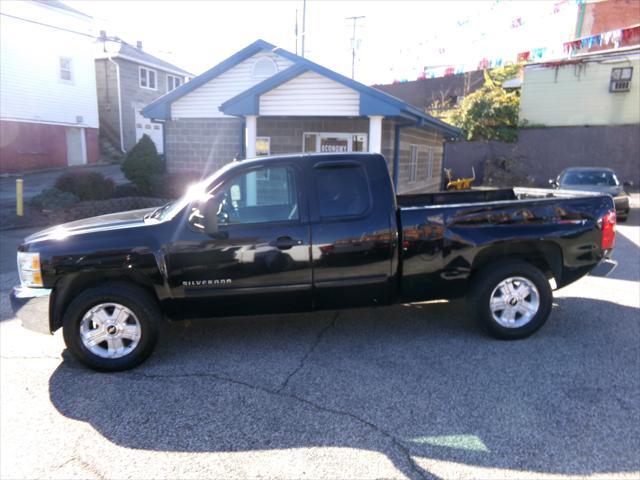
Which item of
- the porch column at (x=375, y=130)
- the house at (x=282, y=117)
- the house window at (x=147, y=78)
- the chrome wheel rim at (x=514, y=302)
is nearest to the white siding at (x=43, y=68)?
the house window at (x=147, y=78)

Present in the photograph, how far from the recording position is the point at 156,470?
2.94 meters

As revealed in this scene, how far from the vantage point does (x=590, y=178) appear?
46.5ft

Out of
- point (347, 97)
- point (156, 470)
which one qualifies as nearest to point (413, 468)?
point (156, 470)

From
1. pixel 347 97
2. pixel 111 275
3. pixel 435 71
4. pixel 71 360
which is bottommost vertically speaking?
pixel 71 360

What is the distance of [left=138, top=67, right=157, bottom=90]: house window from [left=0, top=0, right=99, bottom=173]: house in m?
5.12

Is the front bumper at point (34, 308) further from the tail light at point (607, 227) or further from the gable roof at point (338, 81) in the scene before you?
the gable roof at point (338, 81)

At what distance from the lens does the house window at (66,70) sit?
84.1 ft

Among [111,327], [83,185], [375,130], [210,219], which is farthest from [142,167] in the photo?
[210,219]

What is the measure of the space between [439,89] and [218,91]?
96.3 ft

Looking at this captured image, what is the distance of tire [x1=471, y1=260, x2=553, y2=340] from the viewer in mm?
4727

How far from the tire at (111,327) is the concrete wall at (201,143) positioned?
11.7m

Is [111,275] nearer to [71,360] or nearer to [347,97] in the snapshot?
[71,360]

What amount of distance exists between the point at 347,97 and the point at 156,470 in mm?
9839

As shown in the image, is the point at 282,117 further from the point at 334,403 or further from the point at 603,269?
the point at 334,403
